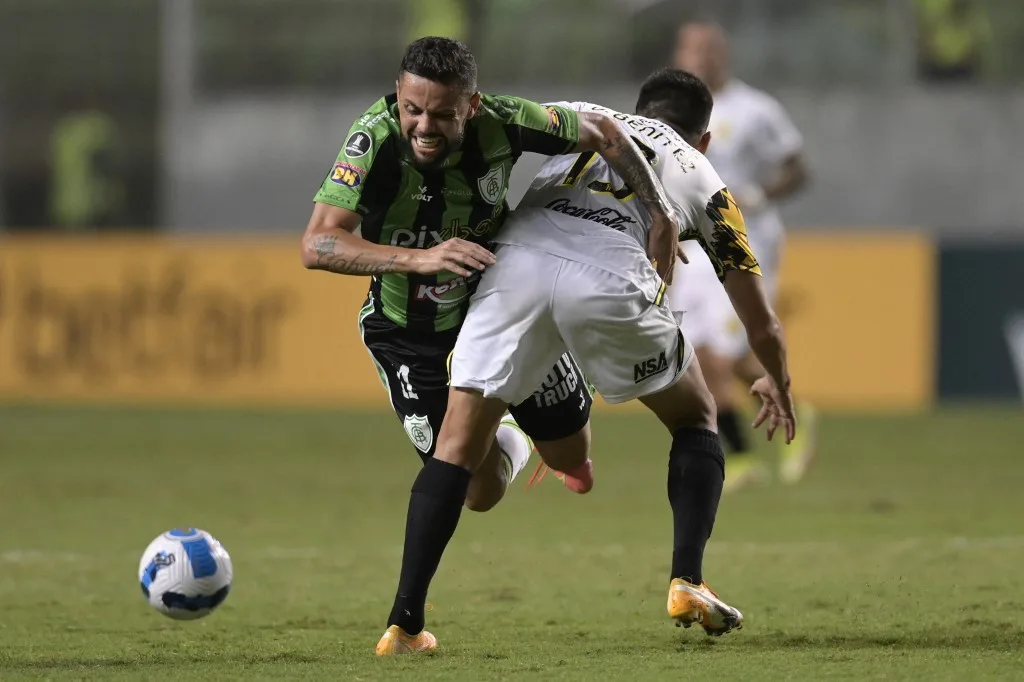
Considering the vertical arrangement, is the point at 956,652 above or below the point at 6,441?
above

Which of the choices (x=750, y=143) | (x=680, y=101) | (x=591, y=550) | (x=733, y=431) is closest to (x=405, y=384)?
(x=680, y=101)

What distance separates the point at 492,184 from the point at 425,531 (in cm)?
106

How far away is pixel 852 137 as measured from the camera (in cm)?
2058

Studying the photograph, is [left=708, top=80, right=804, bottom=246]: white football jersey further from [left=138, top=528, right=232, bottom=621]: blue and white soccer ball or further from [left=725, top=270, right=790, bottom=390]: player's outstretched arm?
[left=138, top=528, right=232, bottom=621]: blue and white soccer ball

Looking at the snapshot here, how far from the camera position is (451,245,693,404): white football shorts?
4.81m

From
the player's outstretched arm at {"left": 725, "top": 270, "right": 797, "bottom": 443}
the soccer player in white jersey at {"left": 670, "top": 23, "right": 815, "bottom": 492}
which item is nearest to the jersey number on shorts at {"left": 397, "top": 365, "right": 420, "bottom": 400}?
the player's outstretched arm at {"left": 725, "top": 270, "right": 797, "bottom": 443}

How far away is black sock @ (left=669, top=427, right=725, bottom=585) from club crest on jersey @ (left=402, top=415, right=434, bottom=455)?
0.80 meters

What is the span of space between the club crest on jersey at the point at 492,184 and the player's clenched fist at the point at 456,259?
51 centimetres

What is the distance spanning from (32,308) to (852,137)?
32.7 feet

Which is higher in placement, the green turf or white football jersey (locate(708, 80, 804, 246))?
white football jersey (locate(708, 80, 804, 246))

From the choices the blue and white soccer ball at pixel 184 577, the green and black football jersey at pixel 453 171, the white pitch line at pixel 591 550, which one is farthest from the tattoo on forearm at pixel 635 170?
the white pitch line at pixel 591 550

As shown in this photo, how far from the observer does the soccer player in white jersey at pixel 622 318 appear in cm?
482

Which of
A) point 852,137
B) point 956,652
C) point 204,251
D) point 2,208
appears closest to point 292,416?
point 204,251

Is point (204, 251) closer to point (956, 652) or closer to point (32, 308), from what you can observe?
point (32, 308)
